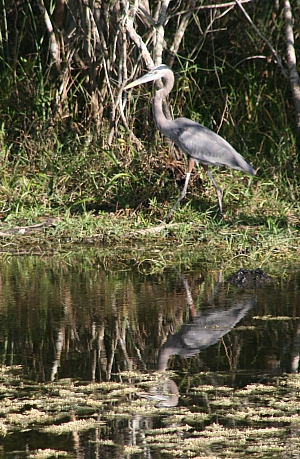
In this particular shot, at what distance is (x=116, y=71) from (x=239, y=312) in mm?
4728

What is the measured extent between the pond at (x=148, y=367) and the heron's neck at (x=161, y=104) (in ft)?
7.76

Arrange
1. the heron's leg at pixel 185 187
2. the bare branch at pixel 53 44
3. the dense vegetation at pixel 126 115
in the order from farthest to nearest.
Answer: the bare branch at pixel 53 44, the dense vegetation at pixel 126 115, the heron's leg at pixel 185 187

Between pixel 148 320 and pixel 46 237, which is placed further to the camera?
pixel 46 237

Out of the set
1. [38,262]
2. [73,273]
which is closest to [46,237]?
[38,262]

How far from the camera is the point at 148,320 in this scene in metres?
4.43

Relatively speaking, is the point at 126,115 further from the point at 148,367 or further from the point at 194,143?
the point at 148,367

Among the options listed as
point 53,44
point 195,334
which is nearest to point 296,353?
point 195,334

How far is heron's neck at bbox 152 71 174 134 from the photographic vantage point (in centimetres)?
761

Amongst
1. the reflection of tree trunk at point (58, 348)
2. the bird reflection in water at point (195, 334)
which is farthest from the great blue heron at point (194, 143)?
A: the reflection of tree trunk at point (58, 348)

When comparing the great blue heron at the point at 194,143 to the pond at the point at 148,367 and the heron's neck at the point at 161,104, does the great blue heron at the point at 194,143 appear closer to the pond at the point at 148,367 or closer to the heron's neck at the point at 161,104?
the heron's neck at the point at 161,104

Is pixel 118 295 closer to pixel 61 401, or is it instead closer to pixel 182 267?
pixel 182 267

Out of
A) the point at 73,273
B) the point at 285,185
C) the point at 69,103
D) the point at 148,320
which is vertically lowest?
the point at 148,320

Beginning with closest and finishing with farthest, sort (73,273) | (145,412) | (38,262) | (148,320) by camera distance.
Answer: (145,412)
(148,320)
(73,273)
(38,262)

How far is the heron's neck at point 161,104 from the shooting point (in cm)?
761
